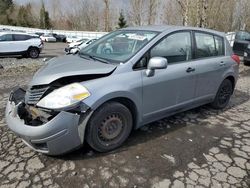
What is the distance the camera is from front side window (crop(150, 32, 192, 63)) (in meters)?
3.81

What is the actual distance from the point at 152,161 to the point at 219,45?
2.77 metres

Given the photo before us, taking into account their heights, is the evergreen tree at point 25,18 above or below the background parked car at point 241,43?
above

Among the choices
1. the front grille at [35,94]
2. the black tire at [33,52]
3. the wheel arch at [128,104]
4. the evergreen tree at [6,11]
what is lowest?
the black tire at [33,52]

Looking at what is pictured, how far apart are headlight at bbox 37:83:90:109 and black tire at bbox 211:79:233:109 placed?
9.91 feet

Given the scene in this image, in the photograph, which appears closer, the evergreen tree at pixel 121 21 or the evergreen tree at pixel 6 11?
the evergreen tree at pixel 121 21

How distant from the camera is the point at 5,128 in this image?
13.7ft

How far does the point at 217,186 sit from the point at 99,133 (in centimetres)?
152

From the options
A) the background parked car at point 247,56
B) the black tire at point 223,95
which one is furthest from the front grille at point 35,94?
the background parked car at point 247,56

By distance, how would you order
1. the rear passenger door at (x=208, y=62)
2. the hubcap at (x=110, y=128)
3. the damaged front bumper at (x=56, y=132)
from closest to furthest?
the damaged front bumper at (x=56, y=132) → the hubcap at (x=110, y=128) → the rear passenger door at (x=208, y=62)

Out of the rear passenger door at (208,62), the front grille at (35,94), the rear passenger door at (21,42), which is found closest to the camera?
the front grille at (35,94)

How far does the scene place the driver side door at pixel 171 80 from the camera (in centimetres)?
371

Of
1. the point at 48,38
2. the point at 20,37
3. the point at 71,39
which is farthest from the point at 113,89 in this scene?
the point at 48,38

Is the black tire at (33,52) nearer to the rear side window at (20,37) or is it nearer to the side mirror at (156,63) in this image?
the rear side window at (20,37)

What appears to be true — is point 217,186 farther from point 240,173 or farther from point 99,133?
point 99,133
